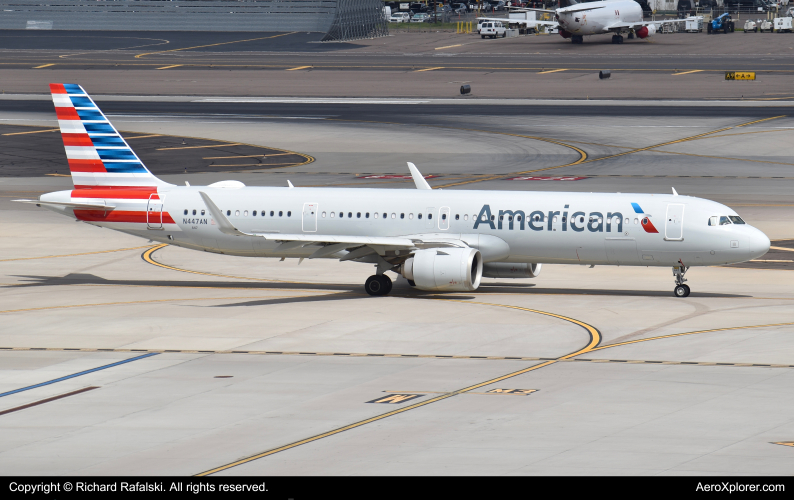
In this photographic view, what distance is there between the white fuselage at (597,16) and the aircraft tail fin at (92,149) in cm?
13012

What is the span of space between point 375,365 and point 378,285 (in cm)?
1212

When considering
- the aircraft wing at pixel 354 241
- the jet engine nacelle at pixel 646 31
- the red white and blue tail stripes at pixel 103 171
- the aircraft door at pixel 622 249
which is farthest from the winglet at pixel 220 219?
the jet engine nacelle at pixel 646 31

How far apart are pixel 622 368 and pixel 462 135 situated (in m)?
63.5

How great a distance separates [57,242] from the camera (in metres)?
58.4

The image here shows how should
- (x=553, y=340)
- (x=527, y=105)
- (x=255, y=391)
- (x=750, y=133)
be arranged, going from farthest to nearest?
(x=527, y=105)
(x=750, y=133)
(x=553, y=340)
(x=255, y=391)

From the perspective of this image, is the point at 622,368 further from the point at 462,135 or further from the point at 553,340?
the point at 462,135

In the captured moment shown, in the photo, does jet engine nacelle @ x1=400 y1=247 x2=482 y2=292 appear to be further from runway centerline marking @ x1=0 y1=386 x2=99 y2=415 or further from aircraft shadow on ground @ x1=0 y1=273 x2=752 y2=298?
runway centerline marking @ x1=0 y1=386 x2=99 y2=415

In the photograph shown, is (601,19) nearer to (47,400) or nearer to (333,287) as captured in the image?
(333,287)

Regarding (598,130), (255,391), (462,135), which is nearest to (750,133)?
(598,130)

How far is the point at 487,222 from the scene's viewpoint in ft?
149

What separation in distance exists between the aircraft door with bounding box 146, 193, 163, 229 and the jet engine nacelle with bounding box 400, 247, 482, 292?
11547 millimetres

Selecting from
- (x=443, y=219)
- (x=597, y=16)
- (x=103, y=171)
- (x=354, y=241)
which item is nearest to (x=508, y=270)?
(x=443, y=219)

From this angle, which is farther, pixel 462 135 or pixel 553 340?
pixel 462 135

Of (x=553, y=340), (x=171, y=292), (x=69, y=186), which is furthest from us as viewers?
(x=69, y=186)
